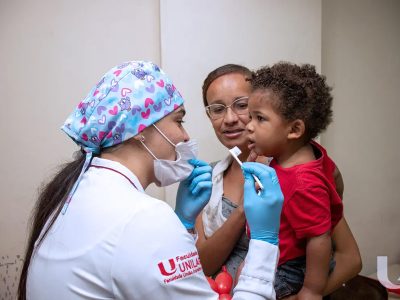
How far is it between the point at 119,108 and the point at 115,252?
1.25 feet

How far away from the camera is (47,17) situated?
190 cm

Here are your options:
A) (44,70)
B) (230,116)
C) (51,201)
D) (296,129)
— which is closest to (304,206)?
(296,129)

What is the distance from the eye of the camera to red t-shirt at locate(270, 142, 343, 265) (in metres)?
1.17

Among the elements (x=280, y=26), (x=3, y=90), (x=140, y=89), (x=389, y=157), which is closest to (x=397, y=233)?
(x=389, y=157)

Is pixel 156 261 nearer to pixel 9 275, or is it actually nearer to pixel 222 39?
pixel 222 39

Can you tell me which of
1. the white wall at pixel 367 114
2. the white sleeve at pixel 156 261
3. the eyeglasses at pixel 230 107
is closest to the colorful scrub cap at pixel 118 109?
the white sleeve at pixel 156 261

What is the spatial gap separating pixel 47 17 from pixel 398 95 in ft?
7.78

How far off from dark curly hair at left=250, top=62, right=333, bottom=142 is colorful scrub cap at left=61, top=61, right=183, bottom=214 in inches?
17.6

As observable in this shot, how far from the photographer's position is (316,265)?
1.18 metres

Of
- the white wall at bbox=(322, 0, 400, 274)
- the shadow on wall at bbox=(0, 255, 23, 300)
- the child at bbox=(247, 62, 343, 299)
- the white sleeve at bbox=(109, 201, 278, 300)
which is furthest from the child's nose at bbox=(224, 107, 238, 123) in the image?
the shadow on wall at bbox=(0, 255, 23, 300)

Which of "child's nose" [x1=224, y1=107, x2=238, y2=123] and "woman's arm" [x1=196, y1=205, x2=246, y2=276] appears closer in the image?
"woman's arm" [x1=196, y1=205, x2=246, y2=276]

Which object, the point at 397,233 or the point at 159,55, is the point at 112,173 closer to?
the point at 159,55

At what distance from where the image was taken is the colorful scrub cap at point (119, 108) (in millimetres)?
943

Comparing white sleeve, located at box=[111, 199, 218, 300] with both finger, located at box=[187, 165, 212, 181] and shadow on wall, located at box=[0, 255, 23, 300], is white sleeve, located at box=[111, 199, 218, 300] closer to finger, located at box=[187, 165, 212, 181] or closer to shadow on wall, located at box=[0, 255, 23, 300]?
finger, located at box=[187, 165, 212, 181]
